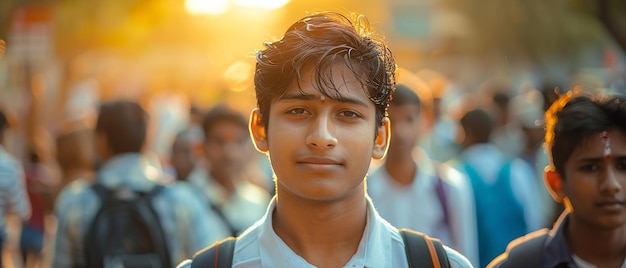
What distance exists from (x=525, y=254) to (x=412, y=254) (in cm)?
111

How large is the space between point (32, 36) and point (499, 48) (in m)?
30.6

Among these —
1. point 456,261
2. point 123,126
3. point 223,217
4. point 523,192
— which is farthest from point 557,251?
point 523,192

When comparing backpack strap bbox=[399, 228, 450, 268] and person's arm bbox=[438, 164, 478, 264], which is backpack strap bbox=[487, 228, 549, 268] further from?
person's arm bbox=[438, 164, 478, 264]

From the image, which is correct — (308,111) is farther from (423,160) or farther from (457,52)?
(457,52)

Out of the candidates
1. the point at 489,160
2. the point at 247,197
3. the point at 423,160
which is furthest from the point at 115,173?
the point at 489,160

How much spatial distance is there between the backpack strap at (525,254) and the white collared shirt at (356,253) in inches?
Result: 35.6

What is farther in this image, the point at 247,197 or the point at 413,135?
the point at 247,197

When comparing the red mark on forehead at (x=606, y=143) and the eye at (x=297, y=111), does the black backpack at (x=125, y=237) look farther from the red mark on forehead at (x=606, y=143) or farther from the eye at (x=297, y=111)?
the eye at (x=297, y=111)

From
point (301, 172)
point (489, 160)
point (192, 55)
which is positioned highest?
point (301, 172)

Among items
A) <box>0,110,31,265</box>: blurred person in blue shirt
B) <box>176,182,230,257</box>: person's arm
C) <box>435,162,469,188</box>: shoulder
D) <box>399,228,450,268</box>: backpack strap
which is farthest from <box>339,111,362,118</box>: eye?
<box>0,110,31,265</box>: blurred person in blue shirt

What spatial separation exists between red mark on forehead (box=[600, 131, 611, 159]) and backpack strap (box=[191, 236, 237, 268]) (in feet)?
5.84

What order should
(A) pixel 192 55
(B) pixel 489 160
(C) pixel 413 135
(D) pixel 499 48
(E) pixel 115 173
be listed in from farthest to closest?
(A) pixel 192 55 → (D) pixel 499 48 → (B) pixel 489 160 → (C) pixel 413 135 → (E) pixel 115 173

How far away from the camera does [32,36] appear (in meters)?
15.2

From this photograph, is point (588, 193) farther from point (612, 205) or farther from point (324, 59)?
point (324, 59)
